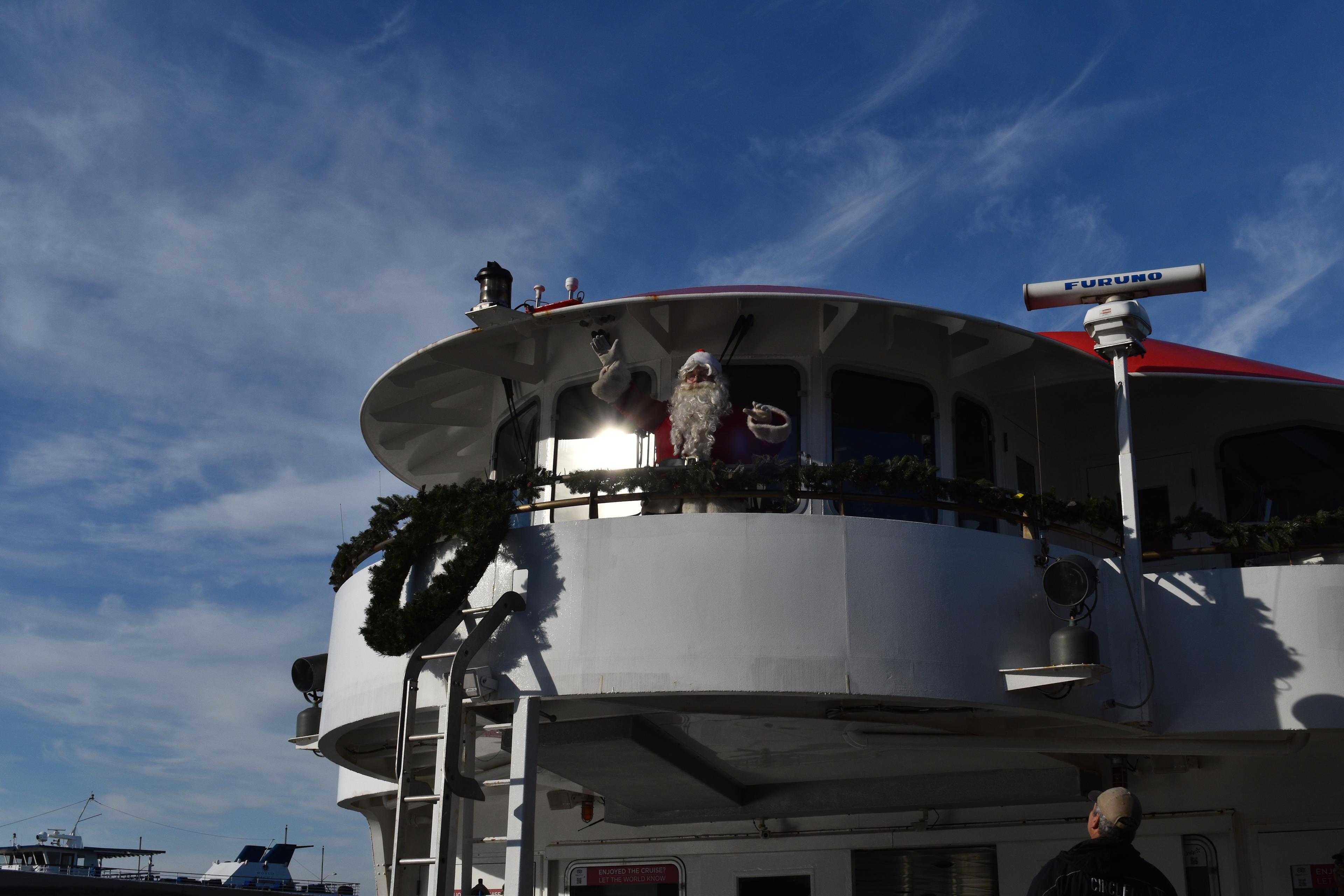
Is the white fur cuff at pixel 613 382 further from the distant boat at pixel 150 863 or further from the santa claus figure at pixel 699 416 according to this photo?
the distant boat at pixel 150 863

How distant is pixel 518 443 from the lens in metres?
13.4

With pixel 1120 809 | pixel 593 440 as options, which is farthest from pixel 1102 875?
pixel 593 440

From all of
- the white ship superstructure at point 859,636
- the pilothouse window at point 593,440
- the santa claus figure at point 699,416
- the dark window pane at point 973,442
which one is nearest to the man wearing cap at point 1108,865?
the white ship superstructure at point 859,636

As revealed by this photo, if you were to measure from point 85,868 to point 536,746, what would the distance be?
6667cm

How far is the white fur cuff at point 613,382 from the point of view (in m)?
11.4

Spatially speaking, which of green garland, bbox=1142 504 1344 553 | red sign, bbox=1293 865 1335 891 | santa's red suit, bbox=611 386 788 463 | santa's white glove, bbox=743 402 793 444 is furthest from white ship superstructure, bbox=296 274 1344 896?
santa's white glove, bbox=743 402 793 444

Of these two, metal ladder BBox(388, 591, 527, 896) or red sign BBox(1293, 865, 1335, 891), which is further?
red sign BBox(1293, 865, 1335, 891)

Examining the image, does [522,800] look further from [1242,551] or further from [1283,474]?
[1283,474]

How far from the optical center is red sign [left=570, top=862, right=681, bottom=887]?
1484 cm

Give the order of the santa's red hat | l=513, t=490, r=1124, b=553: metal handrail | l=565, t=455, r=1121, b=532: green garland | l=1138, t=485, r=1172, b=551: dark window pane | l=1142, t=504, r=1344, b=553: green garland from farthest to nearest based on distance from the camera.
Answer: l=1138, t=485, r=1172, b=551: dark window pane
the santa's red hat
l=1142, t=504, r=1344, b=553: green garland
l=565, t=455, r=1121, b=532: green garland
l=513, t=490, r=1124, b=553: metal handrail

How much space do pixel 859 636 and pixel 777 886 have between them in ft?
19.0

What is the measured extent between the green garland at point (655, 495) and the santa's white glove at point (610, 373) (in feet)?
3.07

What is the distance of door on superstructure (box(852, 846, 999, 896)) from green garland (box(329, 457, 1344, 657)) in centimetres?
439

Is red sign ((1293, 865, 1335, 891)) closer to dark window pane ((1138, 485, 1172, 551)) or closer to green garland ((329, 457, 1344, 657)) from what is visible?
green garland ((329, 457, 1344, 657))
